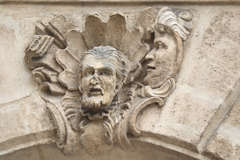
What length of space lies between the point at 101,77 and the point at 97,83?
4 cm

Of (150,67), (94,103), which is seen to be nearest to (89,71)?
(94,103)

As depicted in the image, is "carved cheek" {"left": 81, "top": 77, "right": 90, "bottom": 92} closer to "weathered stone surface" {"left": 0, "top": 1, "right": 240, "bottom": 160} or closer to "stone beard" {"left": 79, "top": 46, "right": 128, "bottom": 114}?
"stone beard" {"left": 79, "top": 46, "right": 128, "bottom": 114}

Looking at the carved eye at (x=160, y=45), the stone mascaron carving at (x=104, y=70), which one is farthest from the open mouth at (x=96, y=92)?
the carved eye at (x=160, y=45)

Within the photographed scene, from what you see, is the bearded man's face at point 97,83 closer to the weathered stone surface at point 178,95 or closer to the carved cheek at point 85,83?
the carved cheek at point 85,83

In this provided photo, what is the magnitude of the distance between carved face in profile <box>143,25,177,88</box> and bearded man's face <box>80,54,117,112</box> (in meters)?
0.17

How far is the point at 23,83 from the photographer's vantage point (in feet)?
9.37

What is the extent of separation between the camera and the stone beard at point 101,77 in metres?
2.57

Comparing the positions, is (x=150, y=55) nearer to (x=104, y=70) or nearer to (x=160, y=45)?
(x=160, y=45)

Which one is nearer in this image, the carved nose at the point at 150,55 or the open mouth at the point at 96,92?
the open mouth at the point at 96,92

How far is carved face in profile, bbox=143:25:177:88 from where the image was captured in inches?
105

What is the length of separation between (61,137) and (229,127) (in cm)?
75

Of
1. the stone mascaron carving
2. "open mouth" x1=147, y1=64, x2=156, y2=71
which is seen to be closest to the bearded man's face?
the stone mascaron carving

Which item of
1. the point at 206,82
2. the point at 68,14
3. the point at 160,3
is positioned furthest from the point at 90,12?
the point at 206,82

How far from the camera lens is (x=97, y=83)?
258 cm
